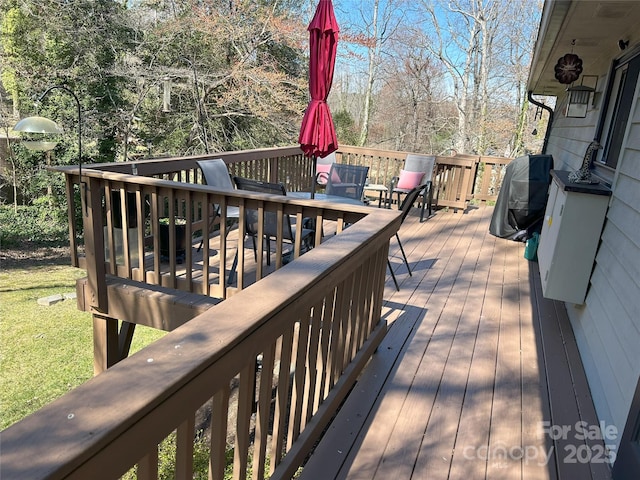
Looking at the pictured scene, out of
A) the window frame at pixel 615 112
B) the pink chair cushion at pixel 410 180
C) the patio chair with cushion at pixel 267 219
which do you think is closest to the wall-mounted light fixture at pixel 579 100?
the window frame at pixel 615 112

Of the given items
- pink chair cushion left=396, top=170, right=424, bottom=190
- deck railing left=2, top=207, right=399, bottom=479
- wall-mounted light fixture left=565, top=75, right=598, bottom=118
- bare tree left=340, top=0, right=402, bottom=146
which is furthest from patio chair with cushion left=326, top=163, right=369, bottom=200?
bare tree left=340, top=0, right=402, bottom=146

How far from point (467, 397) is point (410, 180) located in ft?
16.0

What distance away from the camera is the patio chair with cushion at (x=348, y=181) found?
5117 mm

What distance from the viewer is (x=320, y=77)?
10.9 feet

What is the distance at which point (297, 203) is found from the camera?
8.87 ft

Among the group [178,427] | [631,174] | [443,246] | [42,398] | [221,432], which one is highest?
[631,174]

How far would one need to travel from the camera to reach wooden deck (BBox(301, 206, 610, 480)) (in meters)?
1.94

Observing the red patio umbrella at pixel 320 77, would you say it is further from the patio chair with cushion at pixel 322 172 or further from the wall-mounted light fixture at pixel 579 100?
the patio chair with cushion at pixel 322 172

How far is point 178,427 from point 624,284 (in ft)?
7.36

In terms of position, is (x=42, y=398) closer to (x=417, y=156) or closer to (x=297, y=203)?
(x=297, y=203)

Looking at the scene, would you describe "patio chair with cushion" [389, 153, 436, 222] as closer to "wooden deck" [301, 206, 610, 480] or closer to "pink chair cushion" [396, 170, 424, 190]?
"pink chair cushion" [396, 170, 424, 190]

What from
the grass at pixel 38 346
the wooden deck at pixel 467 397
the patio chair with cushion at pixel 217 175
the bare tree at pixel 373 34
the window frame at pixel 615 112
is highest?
the bare tree at pixel 373 34

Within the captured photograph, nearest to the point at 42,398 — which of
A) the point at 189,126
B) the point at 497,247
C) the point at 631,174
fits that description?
the point at 497,247

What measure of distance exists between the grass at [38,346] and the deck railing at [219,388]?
13.9 feet
